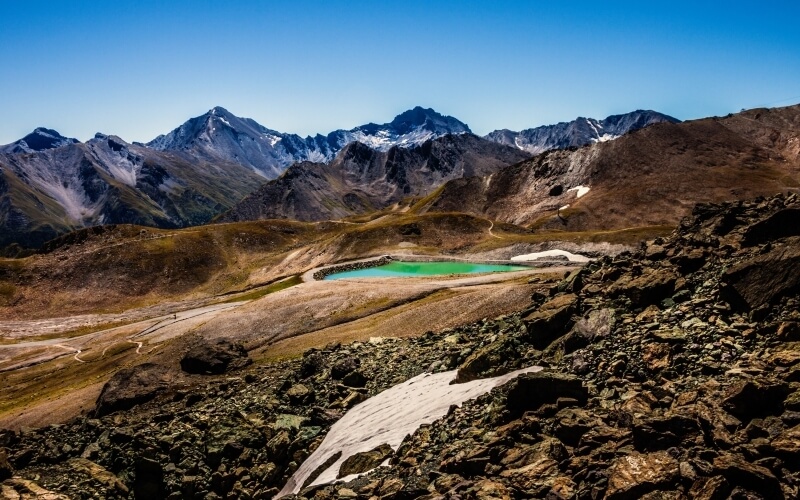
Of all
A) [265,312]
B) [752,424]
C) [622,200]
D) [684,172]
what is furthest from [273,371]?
[684,172]

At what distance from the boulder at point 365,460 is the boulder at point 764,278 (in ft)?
56.6

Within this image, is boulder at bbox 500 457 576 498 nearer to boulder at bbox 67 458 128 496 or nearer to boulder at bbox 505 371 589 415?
boulder at bbox 505 371 589 415

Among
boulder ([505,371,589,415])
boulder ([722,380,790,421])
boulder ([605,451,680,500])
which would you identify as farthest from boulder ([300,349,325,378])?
boulder ([722,380,790,421])

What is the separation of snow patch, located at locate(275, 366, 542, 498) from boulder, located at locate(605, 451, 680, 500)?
10639 mm

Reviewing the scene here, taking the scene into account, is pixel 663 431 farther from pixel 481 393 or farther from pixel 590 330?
pixel 481 393

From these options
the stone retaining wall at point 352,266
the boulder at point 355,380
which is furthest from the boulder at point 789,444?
the stone retaining wall at point 352,266

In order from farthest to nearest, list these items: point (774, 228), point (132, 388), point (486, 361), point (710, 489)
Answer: point (132, 388) → point (486, 361) → point (774, 228) → point (710, 489)

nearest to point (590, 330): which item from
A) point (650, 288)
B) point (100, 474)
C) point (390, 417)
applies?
point (650, 288)

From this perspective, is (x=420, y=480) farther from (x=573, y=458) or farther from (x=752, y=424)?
(x=752, y=424)

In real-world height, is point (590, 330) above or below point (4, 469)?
above

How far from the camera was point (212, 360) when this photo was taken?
49.4 m

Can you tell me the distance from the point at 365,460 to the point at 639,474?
12945 millimetres

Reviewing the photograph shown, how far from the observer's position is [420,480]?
725 inches

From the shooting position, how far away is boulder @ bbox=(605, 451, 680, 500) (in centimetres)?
1310
